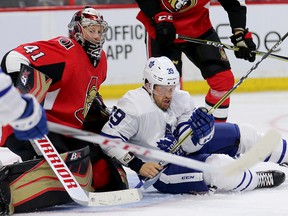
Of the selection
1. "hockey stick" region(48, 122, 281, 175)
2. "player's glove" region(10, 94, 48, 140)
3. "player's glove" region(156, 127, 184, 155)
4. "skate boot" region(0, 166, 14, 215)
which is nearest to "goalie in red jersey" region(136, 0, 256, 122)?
"player's glove" region(156, 127, 184, 155)

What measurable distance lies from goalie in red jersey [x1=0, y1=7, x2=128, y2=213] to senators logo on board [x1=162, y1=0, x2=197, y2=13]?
78 cm

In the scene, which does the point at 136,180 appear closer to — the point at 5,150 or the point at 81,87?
the point at 81,87

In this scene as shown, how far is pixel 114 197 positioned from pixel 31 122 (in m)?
0.98

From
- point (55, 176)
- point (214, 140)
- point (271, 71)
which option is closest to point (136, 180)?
point (214, 140)

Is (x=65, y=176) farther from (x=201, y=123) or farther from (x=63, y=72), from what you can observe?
(x=201, y=123)

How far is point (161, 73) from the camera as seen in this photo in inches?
131

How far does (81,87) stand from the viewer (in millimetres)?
3369

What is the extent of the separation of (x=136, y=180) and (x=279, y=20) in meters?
3.27

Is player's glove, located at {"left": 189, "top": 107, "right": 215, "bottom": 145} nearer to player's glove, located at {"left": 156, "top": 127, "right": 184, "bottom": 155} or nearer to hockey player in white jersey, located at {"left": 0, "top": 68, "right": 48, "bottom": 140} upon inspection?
player's glove, located at {"left": 156, "top": 127, "right": 184, "bottom": 155}

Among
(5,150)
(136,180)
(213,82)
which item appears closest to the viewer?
(136,180)

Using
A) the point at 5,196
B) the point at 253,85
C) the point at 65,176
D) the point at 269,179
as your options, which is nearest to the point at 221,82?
the point at 269,179

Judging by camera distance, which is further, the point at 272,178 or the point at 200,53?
the point at 200,53

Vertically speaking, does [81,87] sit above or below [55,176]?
above

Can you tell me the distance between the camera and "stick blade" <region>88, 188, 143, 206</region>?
3.18 meters
